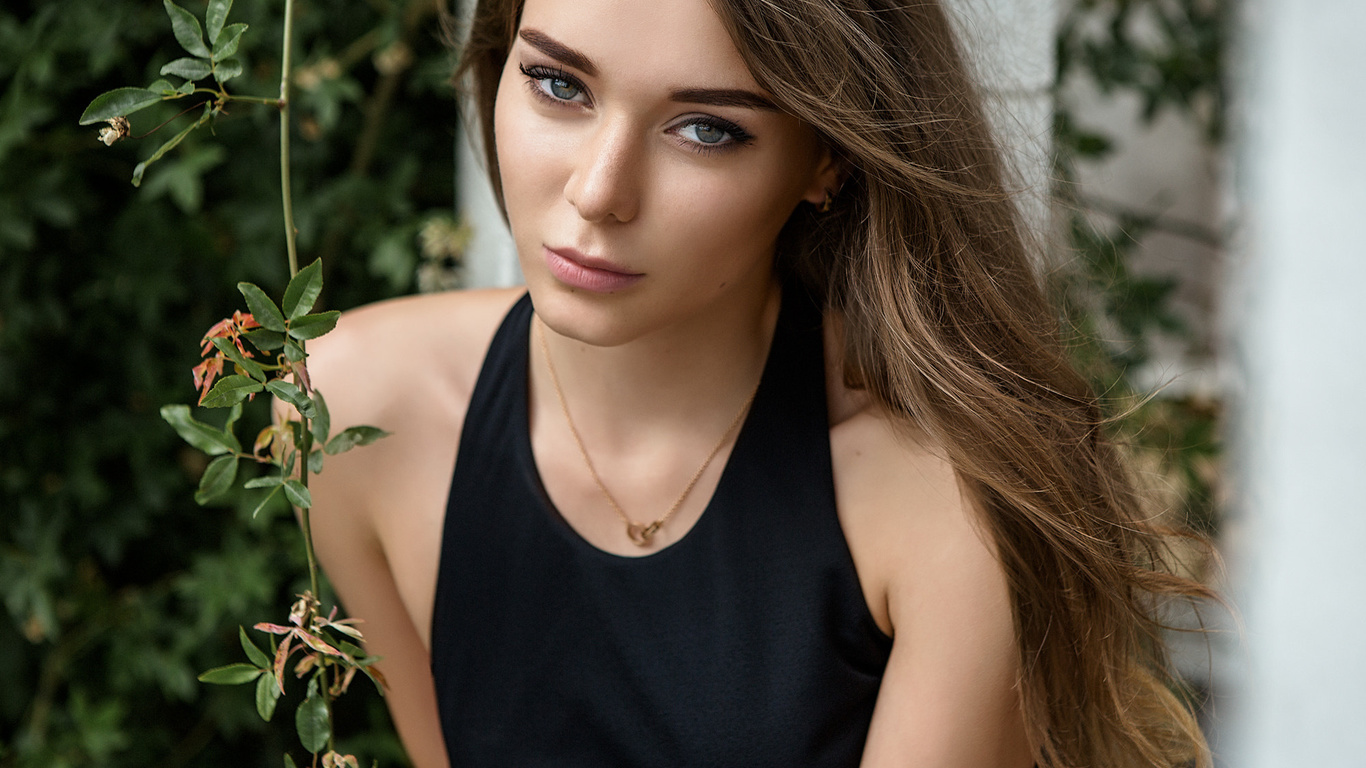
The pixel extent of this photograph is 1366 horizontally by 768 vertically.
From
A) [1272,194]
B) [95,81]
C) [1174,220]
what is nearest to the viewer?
[1272,194]

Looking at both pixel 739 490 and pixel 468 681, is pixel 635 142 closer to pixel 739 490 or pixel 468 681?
pixel 739 490

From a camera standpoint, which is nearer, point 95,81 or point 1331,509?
point 1331,509

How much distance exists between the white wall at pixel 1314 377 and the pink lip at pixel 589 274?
2.32 feet

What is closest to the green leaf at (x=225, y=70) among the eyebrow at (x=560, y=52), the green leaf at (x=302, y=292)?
the green leaf at (x=302, y=292)

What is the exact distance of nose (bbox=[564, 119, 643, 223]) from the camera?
3.20 feet

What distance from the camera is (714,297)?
1095 mm

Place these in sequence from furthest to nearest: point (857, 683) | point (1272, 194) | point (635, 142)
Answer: point (857, 683)
point (635, 142)
point (1272, 194)

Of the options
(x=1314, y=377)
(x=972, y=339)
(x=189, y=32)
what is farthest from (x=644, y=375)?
(x=1314, y=377)

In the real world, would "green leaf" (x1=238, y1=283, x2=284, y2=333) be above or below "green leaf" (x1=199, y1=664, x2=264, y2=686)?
above

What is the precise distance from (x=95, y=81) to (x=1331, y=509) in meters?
1.74

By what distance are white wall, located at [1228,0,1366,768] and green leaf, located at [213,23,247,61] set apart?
73cm

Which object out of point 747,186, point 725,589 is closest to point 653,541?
point 725,589

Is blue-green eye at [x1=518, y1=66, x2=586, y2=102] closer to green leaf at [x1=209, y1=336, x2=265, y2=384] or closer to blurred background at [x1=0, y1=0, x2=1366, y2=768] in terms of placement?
green leaf at [x1=209, y1=336, x2=265, y2=384]

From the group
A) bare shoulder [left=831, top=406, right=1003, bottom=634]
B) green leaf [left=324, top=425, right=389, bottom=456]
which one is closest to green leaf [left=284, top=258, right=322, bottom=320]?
green leaf [left=324, top=425, right=389, bottom=456]
